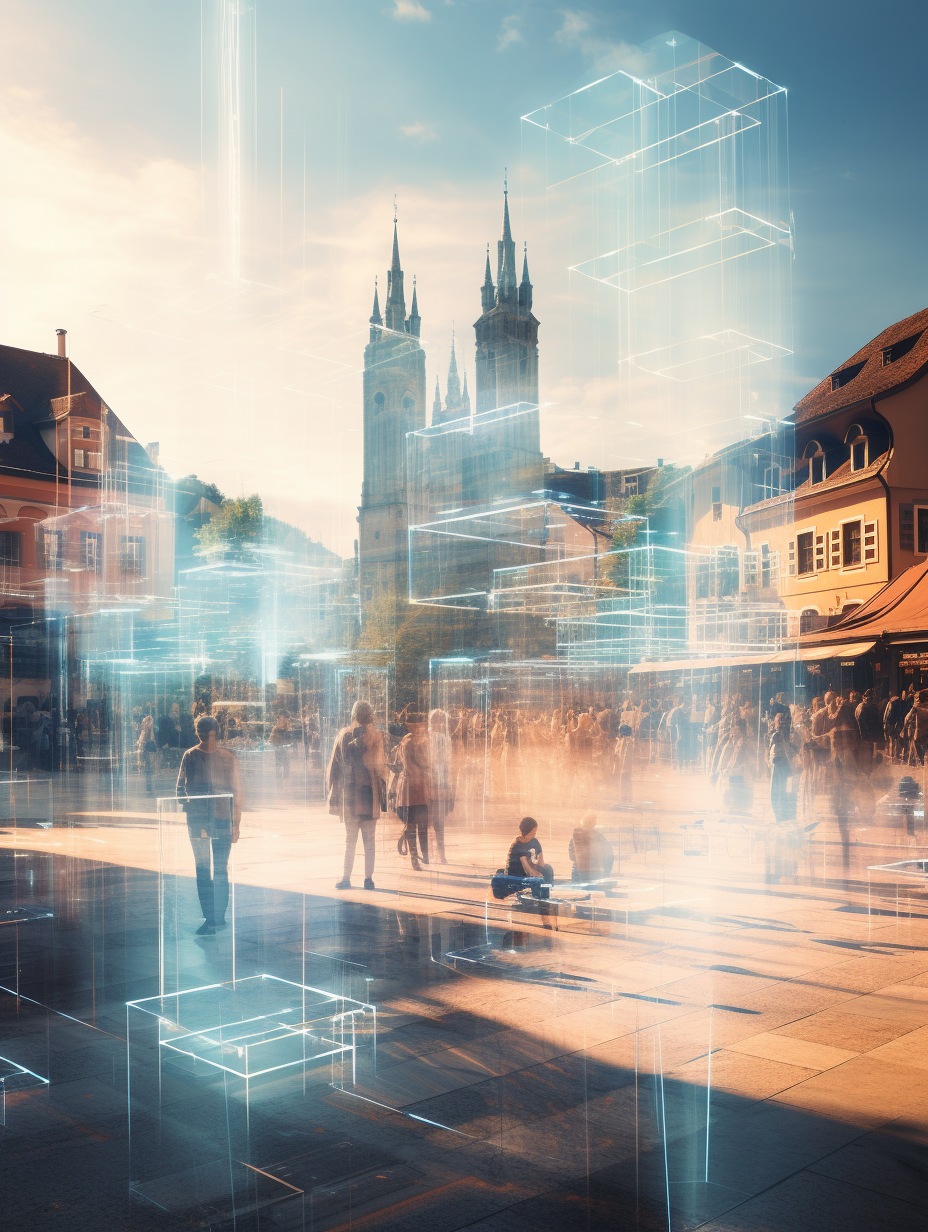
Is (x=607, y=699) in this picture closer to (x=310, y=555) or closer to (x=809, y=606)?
(x=809, y=606)

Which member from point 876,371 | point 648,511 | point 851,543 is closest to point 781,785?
point 648,511

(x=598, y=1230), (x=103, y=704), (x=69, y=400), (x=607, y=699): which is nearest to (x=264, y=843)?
(x=607, y=699)

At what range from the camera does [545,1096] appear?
337 centimetres

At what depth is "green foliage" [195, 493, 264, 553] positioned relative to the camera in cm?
918

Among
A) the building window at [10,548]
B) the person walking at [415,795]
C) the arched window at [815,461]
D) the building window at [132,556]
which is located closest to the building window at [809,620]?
the arched window at [815,461]

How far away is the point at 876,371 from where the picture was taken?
1127 cm

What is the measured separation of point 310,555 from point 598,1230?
7.23m

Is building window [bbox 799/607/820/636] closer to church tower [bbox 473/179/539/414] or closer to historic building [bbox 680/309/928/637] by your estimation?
historic building [bbox 680/309/928/637]

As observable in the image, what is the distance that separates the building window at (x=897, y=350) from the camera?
34.4 feet

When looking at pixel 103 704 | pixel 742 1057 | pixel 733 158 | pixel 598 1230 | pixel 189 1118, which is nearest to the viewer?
pixel 598 1230

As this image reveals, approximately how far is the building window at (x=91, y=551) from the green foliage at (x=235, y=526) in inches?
152

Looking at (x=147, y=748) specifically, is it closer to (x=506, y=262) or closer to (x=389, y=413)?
(x=389, y=413)

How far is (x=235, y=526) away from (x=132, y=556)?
9.98ft

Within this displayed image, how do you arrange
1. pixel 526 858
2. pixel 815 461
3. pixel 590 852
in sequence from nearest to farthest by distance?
pixel 526 858 < pixel 590 852 < pixel 815 461
